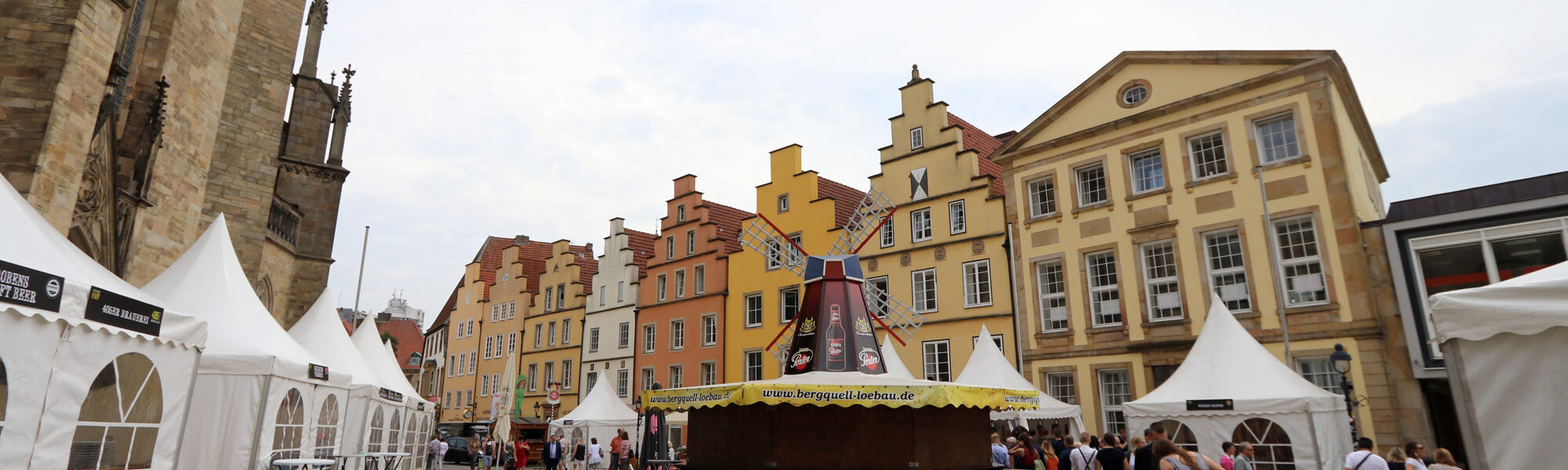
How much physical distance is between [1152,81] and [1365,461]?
1326 centimetres

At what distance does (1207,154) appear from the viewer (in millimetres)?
20188

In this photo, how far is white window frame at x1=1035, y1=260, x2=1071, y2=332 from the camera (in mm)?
21906

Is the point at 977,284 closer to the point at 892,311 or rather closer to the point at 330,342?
the point at 892,311

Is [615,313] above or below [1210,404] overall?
above

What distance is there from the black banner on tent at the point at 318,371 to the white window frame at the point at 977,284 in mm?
17165

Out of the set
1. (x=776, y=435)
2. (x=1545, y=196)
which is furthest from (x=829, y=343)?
(x=1545, y=196)

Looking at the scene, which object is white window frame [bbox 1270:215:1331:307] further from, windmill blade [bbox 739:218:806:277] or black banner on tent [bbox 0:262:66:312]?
black banner on tent [bbox 0:262:66:312]

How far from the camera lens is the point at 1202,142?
2033 centimetres

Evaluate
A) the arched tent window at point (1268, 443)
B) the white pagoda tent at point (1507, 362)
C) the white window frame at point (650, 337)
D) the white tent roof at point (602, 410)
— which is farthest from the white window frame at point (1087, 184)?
the white window frame at point (650, 337)

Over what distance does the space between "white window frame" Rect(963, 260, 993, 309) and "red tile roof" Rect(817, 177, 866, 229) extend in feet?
15.4

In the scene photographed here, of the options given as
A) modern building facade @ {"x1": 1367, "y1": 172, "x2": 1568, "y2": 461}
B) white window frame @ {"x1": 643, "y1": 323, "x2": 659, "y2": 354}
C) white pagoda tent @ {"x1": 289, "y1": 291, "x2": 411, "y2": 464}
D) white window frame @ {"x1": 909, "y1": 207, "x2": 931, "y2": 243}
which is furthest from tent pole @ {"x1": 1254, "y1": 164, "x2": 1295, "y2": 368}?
white window frame @ {"x1": 643, "y1": 323, "x2": 659, "y2": 354}

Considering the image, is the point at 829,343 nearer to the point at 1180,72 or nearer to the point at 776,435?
the point at 776,435

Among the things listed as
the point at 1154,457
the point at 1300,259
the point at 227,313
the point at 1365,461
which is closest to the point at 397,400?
the point at 227,313

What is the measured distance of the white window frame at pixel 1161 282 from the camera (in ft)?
65.0
